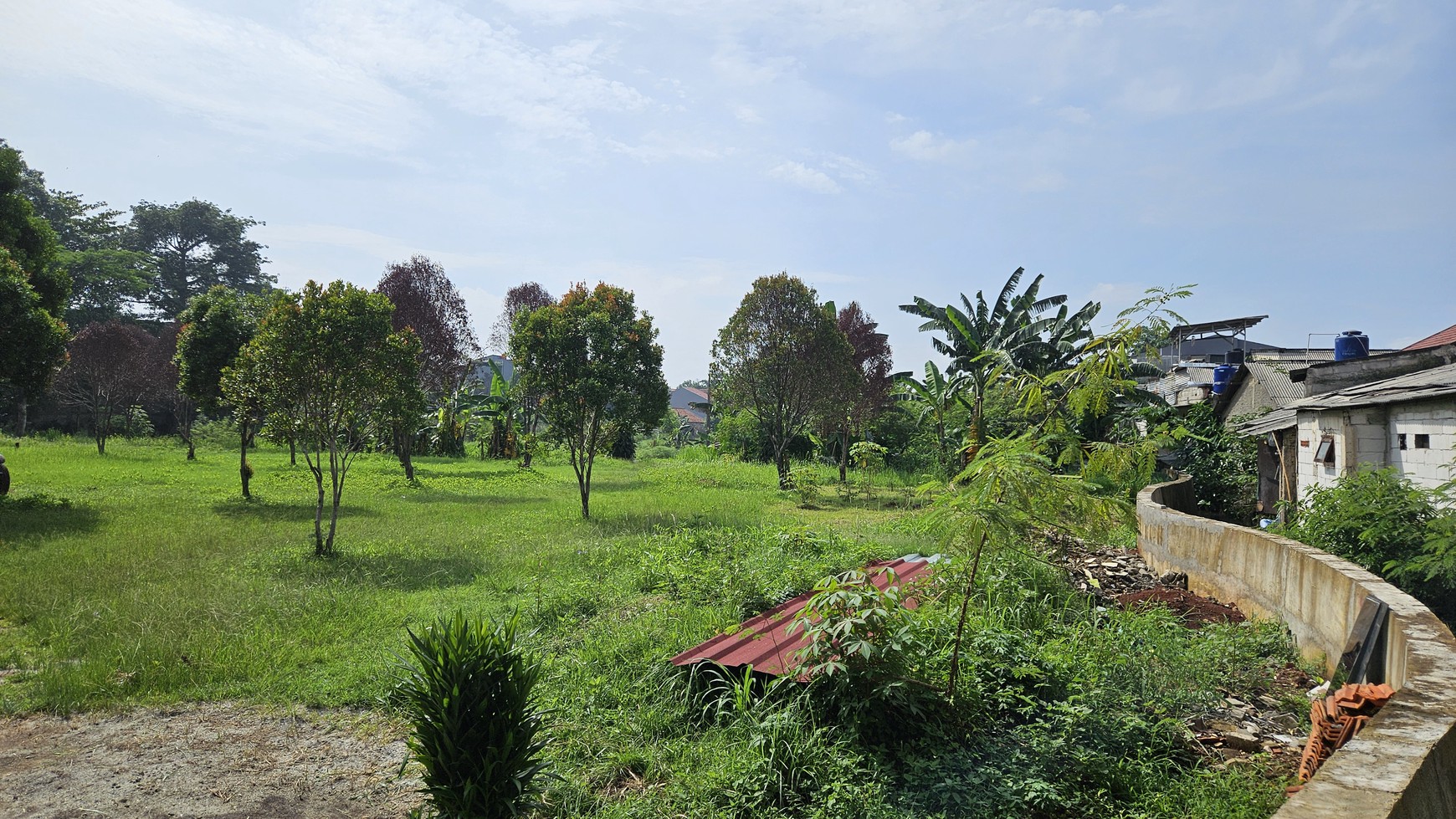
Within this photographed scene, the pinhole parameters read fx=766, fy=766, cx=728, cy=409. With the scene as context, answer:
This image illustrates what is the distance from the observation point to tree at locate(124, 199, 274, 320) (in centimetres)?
4528

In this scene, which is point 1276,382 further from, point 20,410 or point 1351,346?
point 20,410

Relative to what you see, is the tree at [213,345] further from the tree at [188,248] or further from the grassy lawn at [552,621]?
the tree at [188,248]

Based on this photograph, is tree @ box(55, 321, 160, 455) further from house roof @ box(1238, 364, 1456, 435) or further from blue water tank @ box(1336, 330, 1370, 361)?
blue water tank @ box(1336, 330, 1370, 361)

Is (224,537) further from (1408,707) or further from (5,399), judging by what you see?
(5,399)

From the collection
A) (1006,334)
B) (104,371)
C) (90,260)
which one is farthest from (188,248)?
(1006,334)

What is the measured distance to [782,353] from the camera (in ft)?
71.7

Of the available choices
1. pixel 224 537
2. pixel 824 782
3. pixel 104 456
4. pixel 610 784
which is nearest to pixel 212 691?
pixel 610 784

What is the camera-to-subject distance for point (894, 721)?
473cm

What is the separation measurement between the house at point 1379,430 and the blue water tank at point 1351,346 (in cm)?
444

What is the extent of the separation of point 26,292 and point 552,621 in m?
12.6

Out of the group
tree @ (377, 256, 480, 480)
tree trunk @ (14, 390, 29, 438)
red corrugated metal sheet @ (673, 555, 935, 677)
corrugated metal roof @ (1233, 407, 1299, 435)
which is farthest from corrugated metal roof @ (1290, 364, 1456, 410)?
tree trunk @ (14, 390, 29, 438)

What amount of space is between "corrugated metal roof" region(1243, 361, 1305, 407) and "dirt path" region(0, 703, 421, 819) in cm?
1798

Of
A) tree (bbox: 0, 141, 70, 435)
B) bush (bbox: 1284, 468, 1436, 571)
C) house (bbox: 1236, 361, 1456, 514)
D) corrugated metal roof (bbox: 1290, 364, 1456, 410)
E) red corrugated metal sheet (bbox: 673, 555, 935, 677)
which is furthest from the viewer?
tree (bbox: 0, 141, 70, 435)

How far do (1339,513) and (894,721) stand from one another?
5.15 meters
